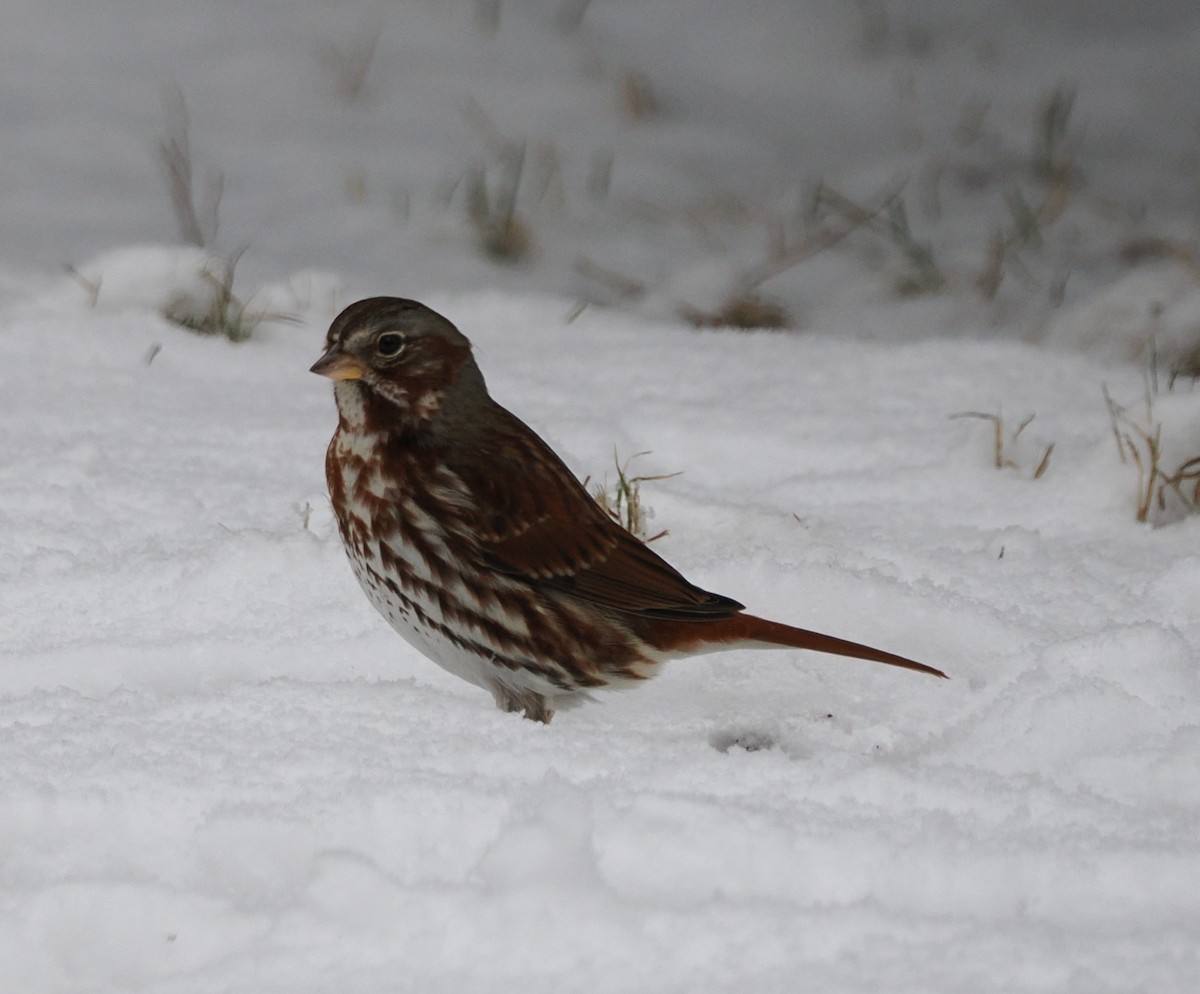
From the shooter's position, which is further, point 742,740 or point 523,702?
point 523,702

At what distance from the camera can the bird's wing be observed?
10.0 ft

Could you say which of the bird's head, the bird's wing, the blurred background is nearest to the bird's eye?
the bird's head

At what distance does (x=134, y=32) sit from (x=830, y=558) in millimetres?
4238

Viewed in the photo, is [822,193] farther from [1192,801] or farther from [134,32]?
[1192,801]

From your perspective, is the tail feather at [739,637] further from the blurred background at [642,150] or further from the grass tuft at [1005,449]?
the blurred background at [642,150]

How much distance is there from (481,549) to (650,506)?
103cm

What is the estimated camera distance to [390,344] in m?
3.11

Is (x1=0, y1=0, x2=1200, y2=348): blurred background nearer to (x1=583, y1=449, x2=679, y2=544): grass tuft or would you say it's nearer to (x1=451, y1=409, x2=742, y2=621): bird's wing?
(x1=583, y1=449, x2=679, y2=544): grass tuft

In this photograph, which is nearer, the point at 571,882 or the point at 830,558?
the point at 571,882

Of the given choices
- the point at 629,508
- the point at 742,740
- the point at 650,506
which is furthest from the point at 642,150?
the point at 742,740

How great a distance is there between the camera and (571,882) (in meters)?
2.31

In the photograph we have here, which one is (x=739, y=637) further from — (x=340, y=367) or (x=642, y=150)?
(x=642, y=150)

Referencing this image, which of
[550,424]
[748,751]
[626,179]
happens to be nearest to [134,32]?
[626,179]

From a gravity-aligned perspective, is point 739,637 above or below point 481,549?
below
